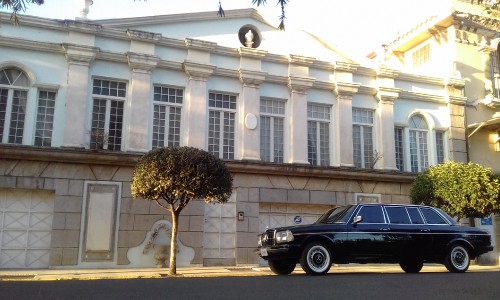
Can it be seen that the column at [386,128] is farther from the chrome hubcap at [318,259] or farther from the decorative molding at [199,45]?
the chrome hubcap at [318,259]

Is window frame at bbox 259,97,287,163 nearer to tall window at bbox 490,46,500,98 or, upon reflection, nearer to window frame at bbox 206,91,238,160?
window frame at bbox 206,91,238,160

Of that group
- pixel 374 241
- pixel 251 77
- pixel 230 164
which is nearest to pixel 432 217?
pixel 374 241

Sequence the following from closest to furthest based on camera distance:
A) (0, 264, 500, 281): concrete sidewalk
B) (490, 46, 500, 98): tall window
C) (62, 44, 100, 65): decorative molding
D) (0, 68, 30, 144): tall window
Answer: (0, 264, 500, 281): concrete sidewalk, (0, 68, 30, 144): tall window, (62, 44, 100, 65): decorative molding, (490, 46, 500, 98): tall window

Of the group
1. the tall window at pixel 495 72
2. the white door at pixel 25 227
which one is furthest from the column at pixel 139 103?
the tall window at pixel 495 72

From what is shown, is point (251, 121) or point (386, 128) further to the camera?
point (386, 128)

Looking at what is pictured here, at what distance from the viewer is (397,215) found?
11688 mm

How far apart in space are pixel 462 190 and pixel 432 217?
492 cm

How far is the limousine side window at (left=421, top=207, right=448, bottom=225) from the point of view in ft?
39.2

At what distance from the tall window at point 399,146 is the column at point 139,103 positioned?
33.4 feet

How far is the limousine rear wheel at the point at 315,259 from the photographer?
10.6m

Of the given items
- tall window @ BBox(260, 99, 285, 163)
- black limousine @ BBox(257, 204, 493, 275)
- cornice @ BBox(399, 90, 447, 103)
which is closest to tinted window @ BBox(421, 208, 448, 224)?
black limousine @ BBox(257, 204, 493, 275)

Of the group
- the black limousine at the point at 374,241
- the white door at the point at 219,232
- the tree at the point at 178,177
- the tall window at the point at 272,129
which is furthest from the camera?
the tall window at the point at 272,129

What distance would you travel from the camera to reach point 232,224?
56.7 feet

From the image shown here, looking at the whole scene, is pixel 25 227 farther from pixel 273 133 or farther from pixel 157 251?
pixel 273 133
